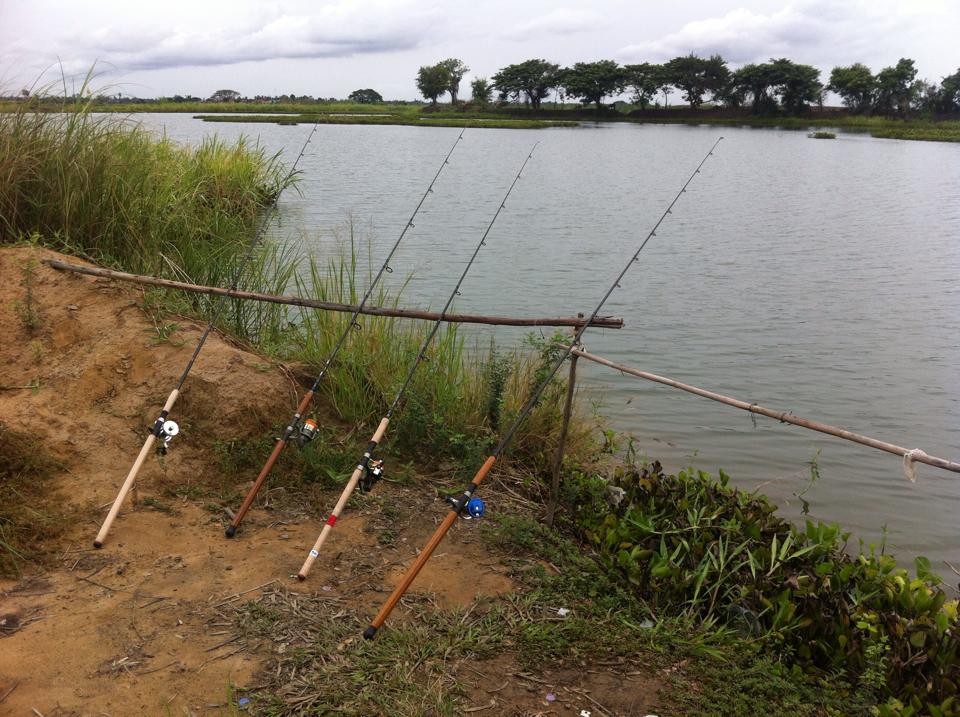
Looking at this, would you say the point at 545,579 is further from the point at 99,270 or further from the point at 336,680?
the point at 99,270

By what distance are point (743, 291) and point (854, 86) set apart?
70494mm

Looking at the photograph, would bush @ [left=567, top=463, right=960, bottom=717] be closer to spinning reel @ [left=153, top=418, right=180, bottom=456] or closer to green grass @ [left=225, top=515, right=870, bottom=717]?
green grass @ [left=225, top=515, right=870, bottom=717]

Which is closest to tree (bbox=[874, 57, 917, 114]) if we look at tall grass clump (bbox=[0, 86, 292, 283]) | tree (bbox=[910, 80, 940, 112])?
tree (bbox=[910, 80, 940, 112])

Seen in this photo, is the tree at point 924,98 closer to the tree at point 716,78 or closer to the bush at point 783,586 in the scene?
the tree at point 716,78

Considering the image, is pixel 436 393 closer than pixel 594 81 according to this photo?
Yes

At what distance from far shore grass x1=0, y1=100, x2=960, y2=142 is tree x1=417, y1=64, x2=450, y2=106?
2.46 m

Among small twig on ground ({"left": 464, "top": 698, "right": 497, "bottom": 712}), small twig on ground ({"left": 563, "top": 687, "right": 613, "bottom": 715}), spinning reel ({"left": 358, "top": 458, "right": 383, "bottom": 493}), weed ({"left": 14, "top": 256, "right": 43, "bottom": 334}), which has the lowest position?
small twig on ground ({"left": 563, "top": 687, "right": 613, "bottom": 715})

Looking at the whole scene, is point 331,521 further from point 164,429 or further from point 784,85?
point 784,85

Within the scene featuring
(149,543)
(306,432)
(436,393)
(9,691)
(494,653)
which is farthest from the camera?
(436,393)

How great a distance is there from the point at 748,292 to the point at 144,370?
9366mm

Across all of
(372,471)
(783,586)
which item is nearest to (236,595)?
(372,471)

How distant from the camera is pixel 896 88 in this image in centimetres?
6769

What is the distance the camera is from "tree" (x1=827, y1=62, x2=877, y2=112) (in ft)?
232

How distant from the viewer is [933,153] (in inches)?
1409
